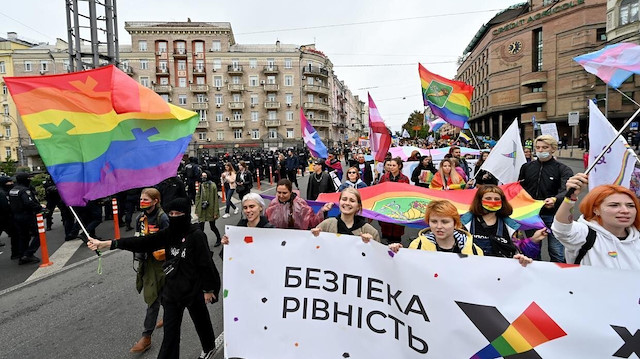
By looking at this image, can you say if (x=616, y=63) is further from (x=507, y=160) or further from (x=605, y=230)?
(x=605, y=230)

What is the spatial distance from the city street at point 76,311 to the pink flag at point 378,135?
1.92 metres

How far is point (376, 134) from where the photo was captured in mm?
7355

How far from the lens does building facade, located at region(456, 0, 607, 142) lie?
40.2 metres

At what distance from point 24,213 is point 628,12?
147 feet

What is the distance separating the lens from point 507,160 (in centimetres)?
634

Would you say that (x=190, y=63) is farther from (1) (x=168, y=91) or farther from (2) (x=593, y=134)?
(2) (x=593, y=134)

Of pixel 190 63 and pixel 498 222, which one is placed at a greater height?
pixel 190 63

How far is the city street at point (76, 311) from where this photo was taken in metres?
3.50

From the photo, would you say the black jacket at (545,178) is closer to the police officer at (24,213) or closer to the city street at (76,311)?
the city street at (76,311)

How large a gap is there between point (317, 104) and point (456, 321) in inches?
2318

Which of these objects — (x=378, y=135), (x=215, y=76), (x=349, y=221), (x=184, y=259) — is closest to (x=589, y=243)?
(x=349, y=221)

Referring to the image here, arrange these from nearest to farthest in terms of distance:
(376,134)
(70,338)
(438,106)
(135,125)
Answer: (135,125)
(70,338)
(376,134)
(438,106)

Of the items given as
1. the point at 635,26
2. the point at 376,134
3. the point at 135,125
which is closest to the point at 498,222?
the point at 135,125

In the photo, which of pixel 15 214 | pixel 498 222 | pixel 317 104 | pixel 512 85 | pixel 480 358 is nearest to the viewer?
pixel 480 358
